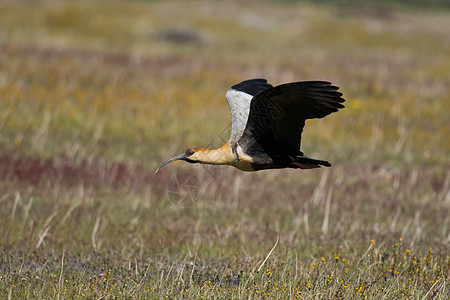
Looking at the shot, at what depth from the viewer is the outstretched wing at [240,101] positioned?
14.0ft

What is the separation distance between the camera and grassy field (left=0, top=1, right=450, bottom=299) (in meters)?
4.57

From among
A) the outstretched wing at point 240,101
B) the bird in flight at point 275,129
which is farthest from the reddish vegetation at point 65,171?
the bird in flight at point 275,129

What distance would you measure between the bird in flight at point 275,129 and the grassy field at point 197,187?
414mm

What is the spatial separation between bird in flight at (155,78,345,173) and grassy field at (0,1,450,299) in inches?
16.3

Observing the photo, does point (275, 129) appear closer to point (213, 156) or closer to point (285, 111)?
point (285, 111)

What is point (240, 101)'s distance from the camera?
15.4ft

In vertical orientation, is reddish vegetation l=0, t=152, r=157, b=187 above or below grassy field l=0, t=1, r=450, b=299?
below

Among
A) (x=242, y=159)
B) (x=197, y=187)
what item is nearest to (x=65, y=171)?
(x=197, y=187)

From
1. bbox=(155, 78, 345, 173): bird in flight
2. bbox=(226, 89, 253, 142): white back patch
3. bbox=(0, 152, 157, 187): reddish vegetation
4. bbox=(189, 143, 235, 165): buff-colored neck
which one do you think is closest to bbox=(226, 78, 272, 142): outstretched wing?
bbox=(226, 89, 253, 142): white back patch

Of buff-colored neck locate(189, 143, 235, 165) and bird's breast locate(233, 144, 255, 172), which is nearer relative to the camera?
buff-colored neck locate(189, 143, 235, 165)

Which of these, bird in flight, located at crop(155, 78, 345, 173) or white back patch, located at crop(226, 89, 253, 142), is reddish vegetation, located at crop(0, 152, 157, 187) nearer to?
white back patch, located at crop(226, 89, 253, 142)

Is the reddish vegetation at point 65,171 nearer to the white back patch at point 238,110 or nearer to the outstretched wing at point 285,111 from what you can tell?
the white back patch at point 238,110

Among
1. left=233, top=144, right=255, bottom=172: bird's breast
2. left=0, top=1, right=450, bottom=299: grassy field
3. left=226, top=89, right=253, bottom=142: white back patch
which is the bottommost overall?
left=0, top=1, right=450, bottom=299: grassy field

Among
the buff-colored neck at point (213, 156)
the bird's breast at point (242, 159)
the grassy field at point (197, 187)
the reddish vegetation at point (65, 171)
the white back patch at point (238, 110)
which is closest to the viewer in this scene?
the buff-colored neck at point (213, 156)
